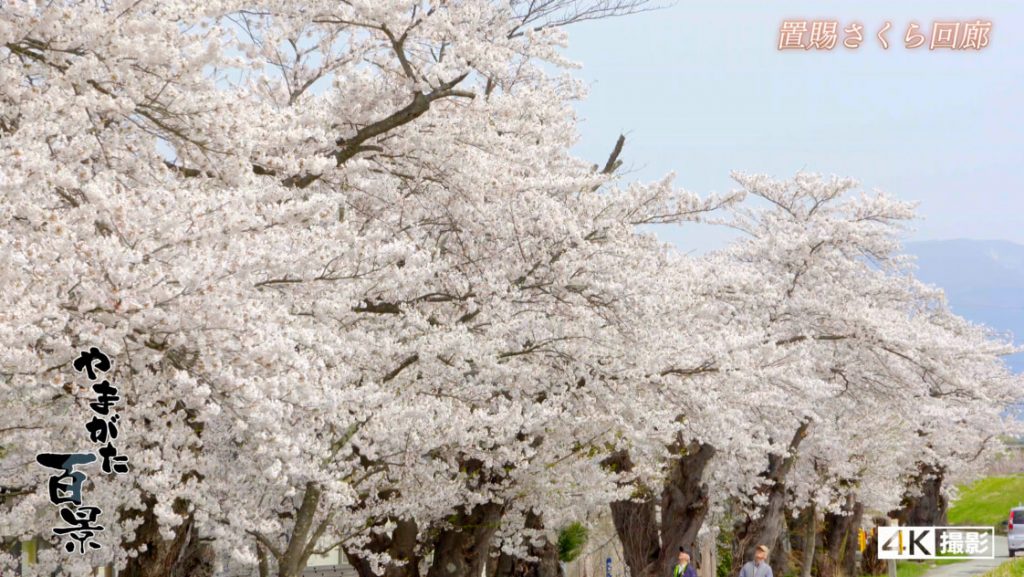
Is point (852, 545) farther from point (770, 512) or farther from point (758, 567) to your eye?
point (758, 567)

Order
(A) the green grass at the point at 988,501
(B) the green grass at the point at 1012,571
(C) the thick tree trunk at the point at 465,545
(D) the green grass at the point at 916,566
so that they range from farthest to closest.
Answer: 1. (A) the green grass at the point at 988,501
2. (D) the green grass at the point at 916,566
3. (B) the green grass at the point at 1012,571
4. (C) the thick tree trunk at the point at 465,545

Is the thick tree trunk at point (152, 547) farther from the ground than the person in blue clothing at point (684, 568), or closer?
closer

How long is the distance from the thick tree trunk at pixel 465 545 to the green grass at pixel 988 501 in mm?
41447

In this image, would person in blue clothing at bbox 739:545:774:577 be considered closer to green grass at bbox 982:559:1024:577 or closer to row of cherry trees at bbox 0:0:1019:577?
row of cherry trees at bbox 0:0:1019:577

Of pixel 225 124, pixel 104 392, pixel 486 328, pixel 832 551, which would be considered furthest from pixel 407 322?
pixel 832 551

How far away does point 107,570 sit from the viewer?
17.1 m

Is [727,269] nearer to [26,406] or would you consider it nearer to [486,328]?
[486,328]

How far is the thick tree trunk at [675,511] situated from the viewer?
19.3 metres

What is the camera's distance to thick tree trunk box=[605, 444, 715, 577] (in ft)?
63.3

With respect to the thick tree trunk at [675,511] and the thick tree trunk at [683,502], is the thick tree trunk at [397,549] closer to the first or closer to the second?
the thick tree trunk at [675,511]

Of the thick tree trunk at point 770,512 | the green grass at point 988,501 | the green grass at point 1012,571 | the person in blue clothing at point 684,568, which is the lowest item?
the person in blue clothing at point 684,568

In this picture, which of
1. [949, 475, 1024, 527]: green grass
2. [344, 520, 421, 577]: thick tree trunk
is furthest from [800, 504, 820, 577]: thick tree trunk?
[949, 475, 1024, 527]: green grass

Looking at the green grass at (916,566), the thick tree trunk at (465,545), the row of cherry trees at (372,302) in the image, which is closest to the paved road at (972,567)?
the green grass at (916,566)

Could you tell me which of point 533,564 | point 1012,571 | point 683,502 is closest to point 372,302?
point 683,502
